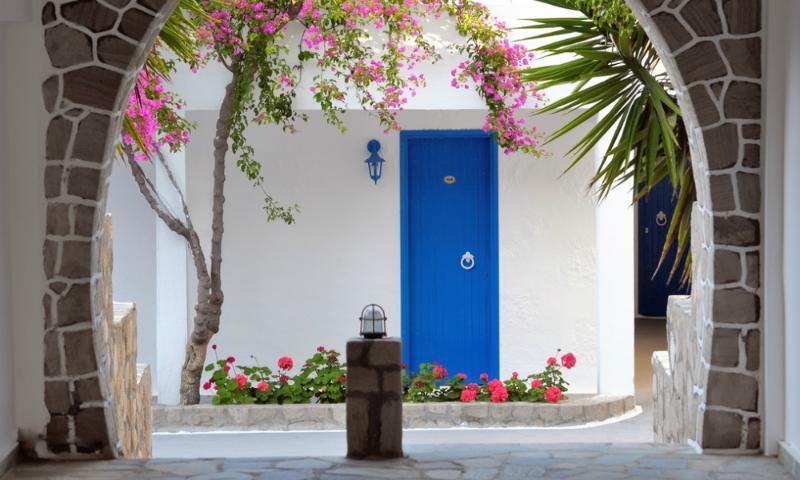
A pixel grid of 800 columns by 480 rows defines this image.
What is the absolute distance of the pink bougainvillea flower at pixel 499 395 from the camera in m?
9.27

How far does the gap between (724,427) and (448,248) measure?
5358 mm

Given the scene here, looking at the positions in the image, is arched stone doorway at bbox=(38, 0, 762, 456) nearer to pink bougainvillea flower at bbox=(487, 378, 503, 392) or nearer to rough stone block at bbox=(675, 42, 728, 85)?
rough stone block at bbox=(675, 42, 728, 85)

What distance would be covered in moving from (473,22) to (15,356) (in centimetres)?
536

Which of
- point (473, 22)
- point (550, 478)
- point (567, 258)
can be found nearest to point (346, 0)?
point (473, 22)

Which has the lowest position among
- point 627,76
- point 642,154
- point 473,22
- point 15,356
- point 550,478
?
point 550,478

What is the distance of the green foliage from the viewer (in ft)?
21.6

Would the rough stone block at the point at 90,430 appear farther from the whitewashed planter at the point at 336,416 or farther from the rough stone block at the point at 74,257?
the whitewashed planter at the point at 336,416

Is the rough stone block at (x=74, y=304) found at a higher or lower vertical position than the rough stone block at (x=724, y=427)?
higher

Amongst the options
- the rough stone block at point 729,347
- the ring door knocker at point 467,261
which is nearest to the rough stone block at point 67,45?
the rough stone block at point 729,347

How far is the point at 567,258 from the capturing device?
34.4 ft

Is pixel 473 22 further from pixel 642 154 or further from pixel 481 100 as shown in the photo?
pixel 642 154

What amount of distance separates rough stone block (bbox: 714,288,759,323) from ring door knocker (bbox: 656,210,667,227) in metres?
10.4

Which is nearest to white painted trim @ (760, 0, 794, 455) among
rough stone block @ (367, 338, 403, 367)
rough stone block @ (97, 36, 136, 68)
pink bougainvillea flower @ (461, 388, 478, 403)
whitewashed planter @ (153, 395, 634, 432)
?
rough stone block @ (367, 338, 403, 367)

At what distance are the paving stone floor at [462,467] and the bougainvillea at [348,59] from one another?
4.39 m
